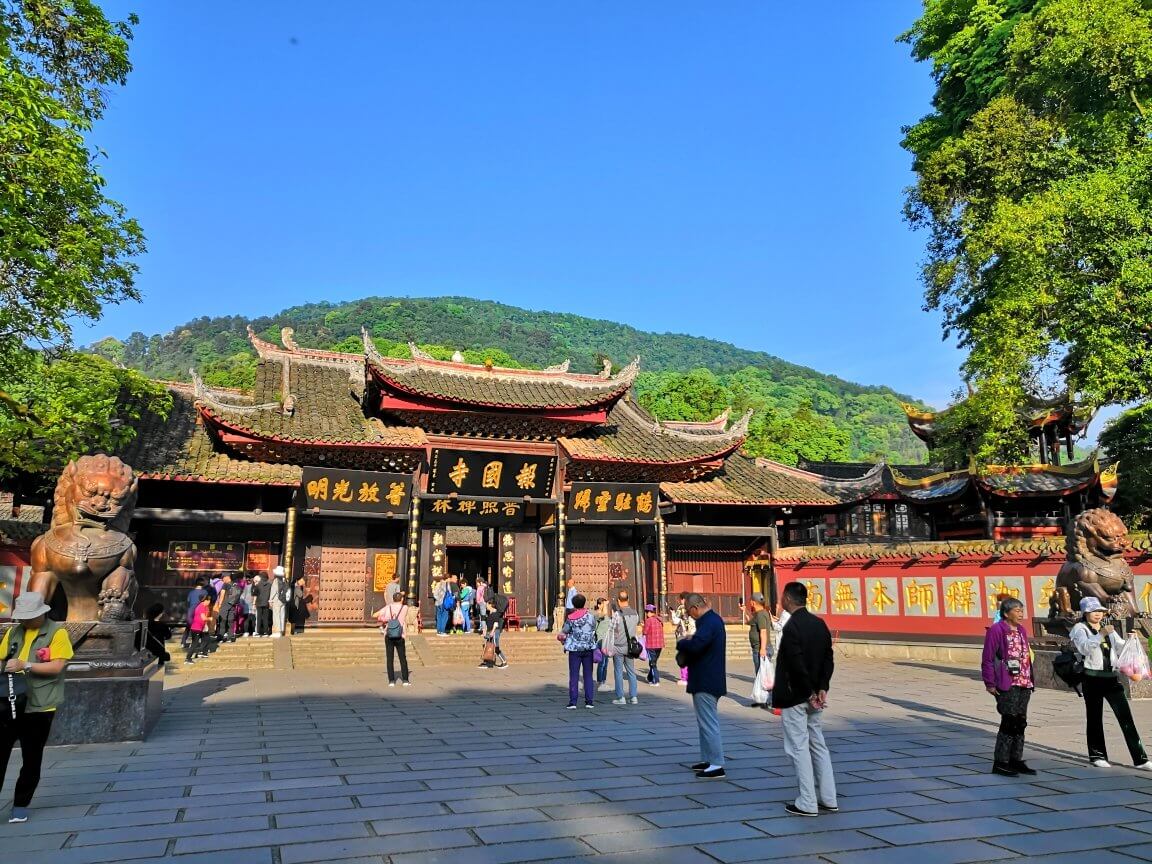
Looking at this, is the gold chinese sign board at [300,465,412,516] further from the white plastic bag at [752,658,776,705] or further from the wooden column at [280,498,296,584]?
the white plastic bag at [752,658,776,705]

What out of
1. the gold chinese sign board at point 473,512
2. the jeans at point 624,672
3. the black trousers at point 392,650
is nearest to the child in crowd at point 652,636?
the jeans at point 624,672

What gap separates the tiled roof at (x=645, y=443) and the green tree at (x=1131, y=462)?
9.47 meters

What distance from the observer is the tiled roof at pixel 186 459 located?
16.5 meters

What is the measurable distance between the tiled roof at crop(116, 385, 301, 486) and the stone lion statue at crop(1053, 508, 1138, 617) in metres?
14.2

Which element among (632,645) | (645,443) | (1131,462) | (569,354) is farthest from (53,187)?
(569,354)

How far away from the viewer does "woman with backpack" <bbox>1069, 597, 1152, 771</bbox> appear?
6.03 meters

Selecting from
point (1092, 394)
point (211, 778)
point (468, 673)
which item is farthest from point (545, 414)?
point (211, 778)

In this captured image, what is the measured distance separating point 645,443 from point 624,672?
36.6 ft

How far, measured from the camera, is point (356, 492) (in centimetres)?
1778

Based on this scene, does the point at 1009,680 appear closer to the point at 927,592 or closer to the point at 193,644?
the point at 927,592

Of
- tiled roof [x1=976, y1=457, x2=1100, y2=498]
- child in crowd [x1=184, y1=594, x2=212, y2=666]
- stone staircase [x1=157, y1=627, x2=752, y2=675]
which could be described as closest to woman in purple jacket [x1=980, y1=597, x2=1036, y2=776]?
stone staircase [x1=157, y1=627, x2=752, y2=675]

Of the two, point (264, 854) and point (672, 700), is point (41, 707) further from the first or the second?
point (672, 700)

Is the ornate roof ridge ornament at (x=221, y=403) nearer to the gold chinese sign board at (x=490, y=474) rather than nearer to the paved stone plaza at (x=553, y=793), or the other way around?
the gold chinese sign board at (x=490, y=474)

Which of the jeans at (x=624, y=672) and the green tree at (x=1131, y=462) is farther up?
the green tree at (x=1131, y=462)
